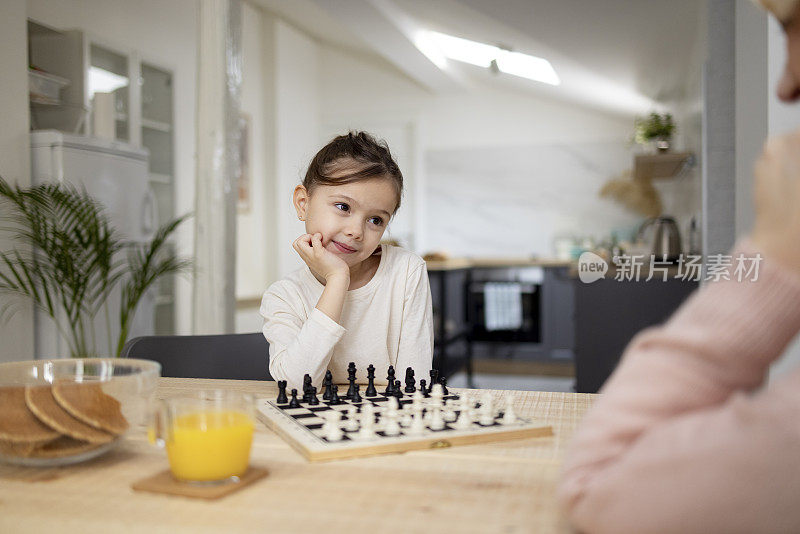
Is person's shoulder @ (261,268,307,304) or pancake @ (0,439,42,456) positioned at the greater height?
person's shoulder @ (261,268,307,304)

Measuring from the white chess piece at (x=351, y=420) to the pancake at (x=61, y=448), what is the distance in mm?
306

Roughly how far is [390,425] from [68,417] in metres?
0.38

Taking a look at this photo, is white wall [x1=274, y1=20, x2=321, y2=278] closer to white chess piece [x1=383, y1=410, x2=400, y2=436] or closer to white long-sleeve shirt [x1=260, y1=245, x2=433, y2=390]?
white long-sleeve shirt [x1=260, y1=245, x2=433, y2=390]

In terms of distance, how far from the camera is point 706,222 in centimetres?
325

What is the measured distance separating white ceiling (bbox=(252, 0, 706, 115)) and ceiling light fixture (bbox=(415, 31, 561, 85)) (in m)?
0.12

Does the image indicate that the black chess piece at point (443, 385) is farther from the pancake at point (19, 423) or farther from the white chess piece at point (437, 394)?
the pancake at point (19, 423)

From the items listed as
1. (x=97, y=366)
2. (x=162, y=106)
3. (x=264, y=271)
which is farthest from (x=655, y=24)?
(x=264, y=271)

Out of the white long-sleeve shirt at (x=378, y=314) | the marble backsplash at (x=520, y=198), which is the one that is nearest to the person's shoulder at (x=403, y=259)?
→ the white long-sleeve shirt at (x=378, y=314)

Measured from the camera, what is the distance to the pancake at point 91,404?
2.59 ft

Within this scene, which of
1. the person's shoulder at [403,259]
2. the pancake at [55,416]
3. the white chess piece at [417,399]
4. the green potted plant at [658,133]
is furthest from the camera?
the green potted plant at [658,133]

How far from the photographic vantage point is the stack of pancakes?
0.78m

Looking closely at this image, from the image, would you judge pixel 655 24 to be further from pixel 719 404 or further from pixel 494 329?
pixel 719 404

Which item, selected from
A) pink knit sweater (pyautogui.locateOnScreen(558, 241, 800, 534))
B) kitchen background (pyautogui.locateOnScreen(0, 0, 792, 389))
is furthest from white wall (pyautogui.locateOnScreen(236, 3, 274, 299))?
pink knit sweater (pyautogui.locateOnScreen(558, 241, 800, 534))

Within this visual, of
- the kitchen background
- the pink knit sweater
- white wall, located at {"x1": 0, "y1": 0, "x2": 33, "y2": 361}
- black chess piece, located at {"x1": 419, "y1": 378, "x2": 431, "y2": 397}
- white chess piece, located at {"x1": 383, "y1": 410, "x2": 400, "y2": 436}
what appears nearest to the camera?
the pink knit sweater
